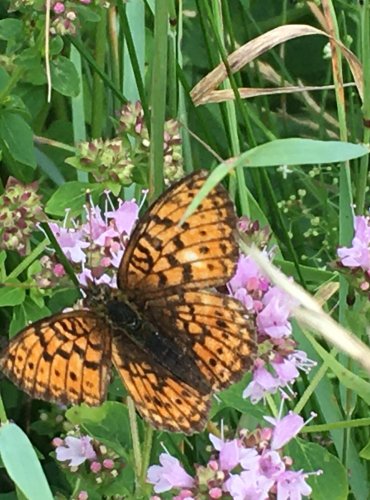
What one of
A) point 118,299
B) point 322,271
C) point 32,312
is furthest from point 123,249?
point 322,271

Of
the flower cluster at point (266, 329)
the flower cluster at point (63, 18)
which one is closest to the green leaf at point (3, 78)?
the flower cluster at point (63, 18)

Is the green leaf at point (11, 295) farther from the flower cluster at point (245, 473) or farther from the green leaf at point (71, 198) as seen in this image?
the flower cluster at point (245, 473)

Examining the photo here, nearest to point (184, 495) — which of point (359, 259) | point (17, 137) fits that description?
point (359, 259)

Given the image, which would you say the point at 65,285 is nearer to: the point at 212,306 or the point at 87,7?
the point at 212,306

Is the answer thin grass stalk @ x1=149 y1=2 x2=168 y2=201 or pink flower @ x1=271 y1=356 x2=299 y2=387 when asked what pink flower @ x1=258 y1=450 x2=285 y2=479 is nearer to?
pink flower @ x1=271 y1=356 x2=299 y2=387

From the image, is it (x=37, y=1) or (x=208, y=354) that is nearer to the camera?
(x=208, y=354)
